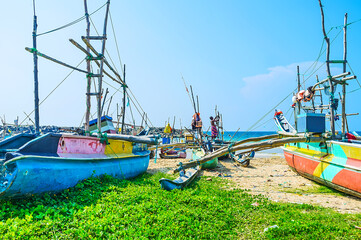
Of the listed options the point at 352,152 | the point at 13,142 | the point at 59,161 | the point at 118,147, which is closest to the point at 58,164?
the point at 59,161

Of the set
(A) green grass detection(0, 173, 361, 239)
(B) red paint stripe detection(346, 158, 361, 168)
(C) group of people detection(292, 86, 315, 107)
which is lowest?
(A) green grass detection(0, 173, 361, 239)

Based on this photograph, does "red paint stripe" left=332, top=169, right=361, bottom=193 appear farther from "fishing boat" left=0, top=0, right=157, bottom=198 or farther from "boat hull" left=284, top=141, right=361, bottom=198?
"fishing boat" left=0, top=0, right=157, bottom=198

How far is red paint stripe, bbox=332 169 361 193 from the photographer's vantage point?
295 inches

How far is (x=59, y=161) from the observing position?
251 inches

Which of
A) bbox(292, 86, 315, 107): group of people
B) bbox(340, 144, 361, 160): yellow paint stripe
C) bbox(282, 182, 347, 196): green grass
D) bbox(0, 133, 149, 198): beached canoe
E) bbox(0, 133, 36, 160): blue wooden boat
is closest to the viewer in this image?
bbox(0, 133, 149, 198): beached canoe

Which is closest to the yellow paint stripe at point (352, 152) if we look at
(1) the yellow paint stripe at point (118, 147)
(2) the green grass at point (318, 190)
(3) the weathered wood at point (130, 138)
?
(2) the green grass at point (318, 190)

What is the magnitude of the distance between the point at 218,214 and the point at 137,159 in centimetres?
634

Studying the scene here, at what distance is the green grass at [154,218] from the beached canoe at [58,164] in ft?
1.11

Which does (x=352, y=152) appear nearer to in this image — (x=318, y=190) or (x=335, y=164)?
(x=335, y=164)

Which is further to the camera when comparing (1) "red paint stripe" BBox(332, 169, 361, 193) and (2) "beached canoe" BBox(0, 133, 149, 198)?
(1) "red paint stripe" BBox(332, 169, 361, 193)

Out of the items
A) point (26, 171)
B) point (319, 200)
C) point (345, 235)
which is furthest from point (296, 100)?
point (26, 171)

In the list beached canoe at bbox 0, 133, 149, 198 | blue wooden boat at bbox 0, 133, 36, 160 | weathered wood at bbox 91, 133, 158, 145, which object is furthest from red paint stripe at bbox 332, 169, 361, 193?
blue wooden boat at bbox 0, 133, 36, 160

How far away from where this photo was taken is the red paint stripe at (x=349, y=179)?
24.6 ft

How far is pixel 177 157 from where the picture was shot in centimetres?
2327
